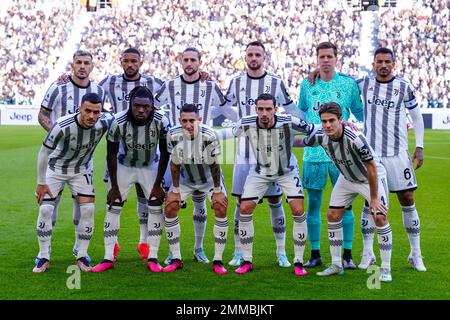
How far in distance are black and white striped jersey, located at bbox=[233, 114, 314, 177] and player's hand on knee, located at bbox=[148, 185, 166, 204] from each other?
0.92 m

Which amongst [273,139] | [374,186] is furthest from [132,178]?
[374,186]

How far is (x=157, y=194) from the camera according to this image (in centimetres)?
720

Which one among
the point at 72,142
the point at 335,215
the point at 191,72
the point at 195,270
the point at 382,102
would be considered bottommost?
the point at 195,270

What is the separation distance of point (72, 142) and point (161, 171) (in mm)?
899

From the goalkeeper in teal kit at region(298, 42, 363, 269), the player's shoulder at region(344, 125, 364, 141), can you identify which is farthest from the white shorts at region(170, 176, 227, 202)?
the player's shoulder at region(344, 125, 364, 141)

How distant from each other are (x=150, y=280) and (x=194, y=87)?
2.16 m

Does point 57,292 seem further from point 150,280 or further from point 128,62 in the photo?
point 128,62

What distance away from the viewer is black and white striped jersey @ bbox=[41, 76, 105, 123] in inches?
300

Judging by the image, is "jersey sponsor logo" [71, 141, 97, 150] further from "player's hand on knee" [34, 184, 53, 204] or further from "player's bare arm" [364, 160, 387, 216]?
"player's bare arm" [364, 160, 387, 216]

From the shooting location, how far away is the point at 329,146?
22.1ft

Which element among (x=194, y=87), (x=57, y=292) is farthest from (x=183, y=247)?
(x=57, y=292)

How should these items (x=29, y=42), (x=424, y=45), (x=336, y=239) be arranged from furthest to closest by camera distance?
(x=29, y=42) → (x=424, y=45) → (x=336, y=239)

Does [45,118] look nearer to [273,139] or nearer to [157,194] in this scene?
[157,194]

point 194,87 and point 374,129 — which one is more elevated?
point 194,87
